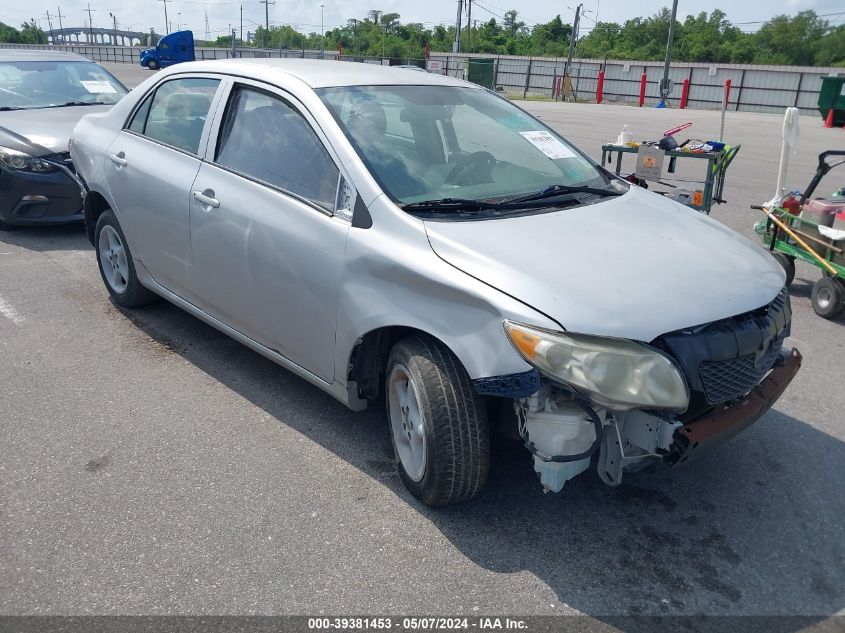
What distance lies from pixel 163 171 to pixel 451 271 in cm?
230

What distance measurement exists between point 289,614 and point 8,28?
15496 centimetres

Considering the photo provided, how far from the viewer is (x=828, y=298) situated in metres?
5.53

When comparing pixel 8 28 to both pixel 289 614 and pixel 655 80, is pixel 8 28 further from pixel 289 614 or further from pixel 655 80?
pixel 289 614

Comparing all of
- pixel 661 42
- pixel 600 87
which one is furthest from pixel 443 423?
pixel 661 42

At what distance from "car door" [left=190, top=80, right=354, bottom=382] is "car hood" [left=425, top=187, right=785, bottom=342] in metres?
0.62

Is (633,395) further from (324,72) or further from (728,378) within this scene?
(324,72)

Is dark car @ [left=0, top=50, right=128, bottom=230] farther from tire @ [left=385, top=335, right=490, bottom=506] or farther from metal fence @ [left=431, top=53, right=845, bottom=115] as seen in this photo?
metal fence @ [left=431, top=53, right=845, bottom=115]

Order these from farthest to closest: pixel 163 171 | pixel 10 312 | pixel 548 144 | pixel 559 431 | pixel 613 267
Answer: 1. pixel 10 312
2. pixel 163 171
3. pixel 548 144
4. pixel 613 267
5. pixel 559 431

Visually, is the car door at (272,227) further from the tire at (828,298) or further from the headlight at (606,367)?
the tire at (828,298)

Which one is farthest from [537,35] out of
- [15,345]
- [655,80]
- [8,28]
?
[8,28]

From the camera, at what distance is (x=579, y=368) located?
8.61 feet

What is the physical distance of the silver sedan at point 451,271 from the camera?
273cm

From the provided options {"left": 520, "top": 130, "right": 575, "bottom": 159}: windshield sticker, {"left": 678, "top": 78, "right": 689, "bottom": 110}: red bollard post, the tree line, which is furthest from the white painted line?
the tree line

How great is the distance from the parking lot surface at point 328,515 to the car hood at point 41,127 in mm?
3315
